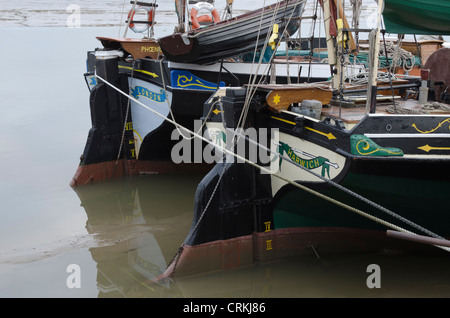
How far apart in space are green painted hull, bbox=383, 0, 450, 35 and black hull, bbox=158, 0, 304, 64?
274 cm

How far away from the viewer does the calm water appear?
666 centimetres

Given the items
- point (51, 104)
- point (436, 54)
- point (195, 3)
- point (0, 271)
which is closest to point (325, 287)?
point (436, 54)

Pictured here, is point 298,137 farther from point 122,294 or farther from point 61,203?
point 61,203

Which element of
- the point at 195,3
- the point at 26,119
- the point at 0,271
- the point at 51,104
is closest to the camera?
the point at 0,271

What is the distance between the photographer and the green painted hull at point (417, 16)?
620cm

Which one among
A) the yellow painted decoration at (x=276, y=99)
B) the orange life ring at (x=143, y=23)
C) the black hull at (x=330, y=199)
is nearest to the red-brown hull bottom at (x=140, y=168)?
the orange life ring at (x=143, y=23)

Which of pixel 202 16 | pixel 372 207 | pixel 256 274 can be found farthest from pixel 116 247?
pixel 202 16

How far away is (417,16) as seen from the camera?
20.7 feet

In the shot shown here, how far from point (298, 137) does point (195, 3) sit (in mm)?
6016

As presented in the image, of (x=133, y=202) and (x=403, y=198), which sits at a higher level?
(x=403, y=198)

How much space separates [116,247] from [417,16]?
4946 mm

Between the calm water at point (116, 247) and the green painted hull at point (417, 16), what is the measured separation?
2.86 m

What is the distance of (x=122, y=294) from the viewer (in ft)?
21.8

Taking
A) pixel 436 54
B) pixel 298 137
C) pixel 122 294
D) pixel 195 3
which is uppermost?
pixel 195 3
